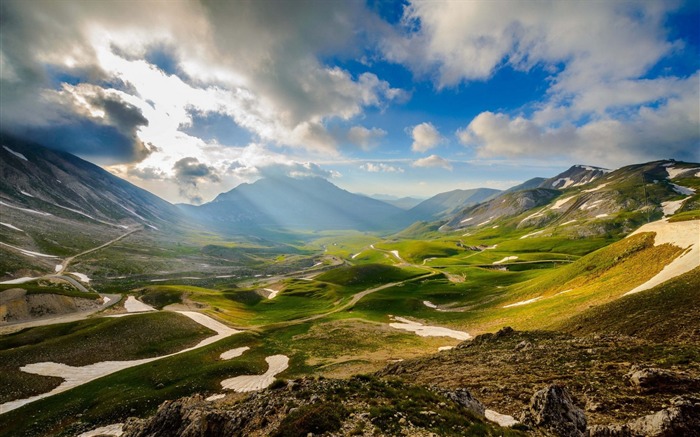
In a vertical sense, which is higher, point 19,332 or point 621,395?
point 621,395

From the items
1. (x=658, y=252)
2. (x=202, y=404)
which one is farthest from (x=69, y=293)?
(x=658, y=252)

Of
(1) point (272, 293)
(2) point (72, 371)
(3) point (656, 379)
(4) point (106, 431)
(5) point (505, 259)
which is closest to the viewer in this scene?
(3) point (656, 379)

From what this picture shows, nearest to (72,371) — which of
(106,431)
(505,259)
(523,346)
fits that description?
(106,431)

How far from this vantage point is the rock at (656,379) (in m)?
16.5

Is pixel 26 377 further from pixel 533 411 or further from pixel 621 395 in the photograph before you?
pixel 621 395

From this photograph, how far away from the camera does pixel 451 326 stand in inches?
2675

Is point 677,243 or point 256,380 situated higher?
point 677,243

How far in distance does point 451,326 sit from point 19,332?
10160 cm

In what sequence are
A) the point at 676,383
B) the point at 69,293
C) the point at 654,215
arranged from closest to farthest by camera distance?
the point at 676,383 → the point at 69,293 → the point at 654,215

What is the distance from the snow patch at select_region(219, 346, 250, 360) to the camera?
54.5 meters

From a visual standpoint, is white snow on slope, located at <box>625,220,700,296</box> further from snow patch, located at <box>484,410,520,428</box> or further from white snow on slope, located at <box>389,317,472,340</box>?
snow patch, located at <box>484,410,520,428</box>

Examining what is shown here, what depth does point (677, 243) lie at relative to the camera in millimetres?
45438

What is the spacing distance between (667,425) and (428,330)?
56.5 m

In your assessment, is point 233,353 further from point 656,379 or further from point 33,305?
point 33,305
